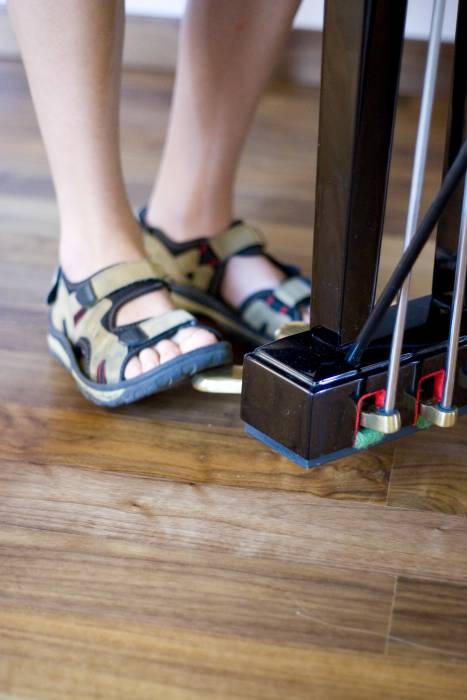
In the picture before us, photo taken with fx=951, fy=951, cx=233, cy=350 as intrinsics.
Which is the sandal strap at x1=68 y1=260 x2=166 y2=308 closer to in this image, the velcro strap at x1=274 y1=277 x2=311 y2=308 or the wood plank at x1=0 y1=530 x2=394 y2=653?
the velcro strap at x1=274 y1=277 x2=311 y2=308

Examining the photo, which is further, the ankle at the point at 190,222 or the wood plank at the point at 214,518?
the ankle at the point at 190,222

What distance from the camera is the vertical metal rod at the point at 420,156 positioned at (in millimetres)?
633

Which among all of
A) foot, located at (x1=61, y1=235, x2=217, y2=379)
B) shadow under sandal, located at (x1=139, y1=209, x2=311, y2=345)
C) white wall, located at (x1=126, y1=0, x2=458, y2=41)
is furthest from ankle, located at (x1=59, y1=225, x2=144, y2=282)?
white wall, located at (x1=126, y1=0, x2=458, y2=41)

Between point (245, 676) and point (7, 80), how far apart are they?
176 centimetres

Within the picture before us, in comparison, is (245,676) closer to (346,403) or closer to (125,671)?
(125,671)

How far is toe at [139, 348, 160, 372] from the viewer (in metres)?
0.98

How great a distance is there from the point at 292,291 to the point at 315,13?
3.94ft

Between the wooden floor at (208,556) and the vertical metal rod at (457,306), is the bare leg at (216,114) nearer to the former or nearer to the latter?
the wooden floor at (208,556)

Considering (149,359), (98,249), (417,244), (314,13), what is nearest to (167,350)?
(149,359)

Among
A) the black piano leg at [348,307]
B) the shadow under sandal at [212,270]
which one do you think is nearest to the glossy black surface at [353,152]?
the black piano leg at [348,307]

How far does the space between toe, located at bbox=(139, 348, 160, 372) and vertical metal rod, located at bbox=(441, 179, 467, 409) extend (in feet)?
1.04

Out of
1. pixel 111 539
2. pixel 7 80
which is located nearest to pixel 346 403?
pixel 111 539

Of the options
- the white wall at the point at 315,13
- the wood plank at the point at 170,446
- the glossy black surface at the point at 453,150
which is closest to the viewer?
the glossy black surface at the point at 453,150

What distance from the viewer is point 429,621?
0.73 metres
